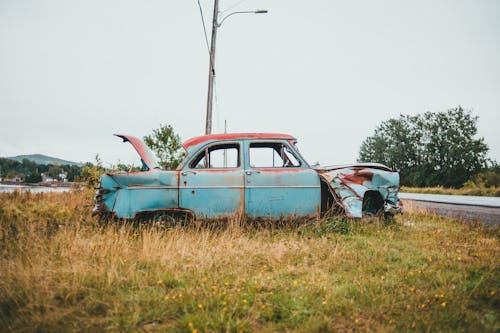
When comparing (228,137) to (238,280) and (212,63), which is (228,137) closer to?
(238,280)

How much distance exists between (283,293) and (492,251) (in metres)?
3.49

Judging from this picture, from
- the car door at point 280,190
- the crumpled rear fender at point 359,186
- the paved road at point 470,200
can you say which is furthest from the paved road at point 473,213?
the car door at point 280,190

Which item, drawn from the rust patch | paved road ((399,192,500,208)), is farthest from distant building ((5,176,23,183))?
paved road ((399,192,500,208))

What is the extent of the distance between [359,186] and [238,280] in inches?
121

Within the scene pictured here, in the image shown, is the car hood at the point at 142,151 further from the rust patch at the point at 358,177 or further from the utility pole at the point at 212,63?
the utility pole at the point at 212,63

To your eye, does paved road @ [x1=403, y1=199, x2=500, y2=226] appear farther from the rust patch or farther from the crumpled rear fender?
the rust patch

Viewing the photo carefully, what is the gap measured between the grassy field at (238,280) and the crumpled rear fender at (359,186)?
60 centimetres

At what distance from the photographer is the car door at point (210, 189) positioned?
459 cm

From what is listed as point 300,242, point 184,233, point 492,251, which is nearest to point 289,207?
point 300,242

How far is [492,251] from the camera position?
4.12 meters

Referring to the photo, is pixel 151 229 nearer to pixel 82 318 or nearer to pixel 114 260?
pixel 114 260

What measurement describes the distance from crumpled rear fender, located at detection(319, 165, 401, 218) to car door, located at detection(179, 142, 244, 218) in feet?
5.22

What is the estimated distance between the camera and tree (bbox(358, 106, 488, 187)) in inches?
1620

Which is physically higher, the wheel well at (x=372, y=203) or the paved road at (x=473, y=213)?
the wheel well at (x=372, y=203)
